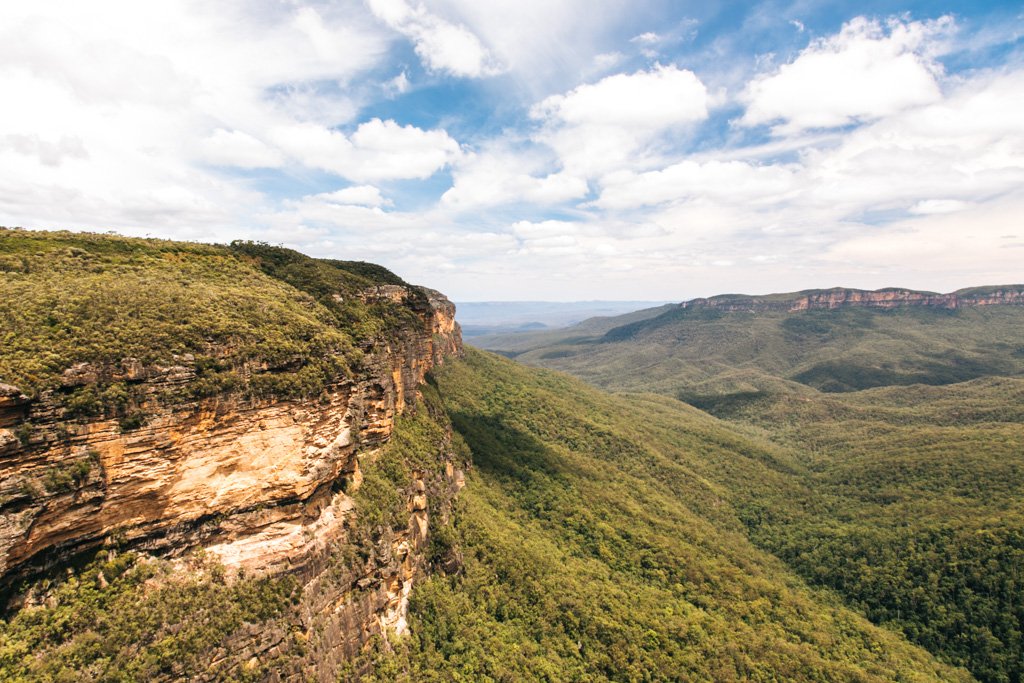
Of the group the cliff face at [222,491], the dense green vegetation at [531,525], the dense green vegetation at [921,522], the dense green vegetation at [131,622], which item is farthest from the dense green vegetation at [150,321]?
the dense green vegetation at [921,522]

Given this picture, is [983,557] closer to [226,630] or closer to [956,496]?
[956,496]

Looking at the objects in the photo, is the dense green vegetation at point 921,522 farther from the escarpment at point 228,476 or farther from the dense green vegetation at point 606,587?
the escarpment at point 228,476

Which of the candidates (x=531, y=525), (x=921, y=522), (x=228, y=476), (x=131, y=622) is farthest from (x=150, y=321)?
(x=921, y=522)

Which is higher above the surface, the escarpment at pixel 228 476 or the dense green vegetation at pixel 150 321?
the dense green vegetation at pixel 150 321

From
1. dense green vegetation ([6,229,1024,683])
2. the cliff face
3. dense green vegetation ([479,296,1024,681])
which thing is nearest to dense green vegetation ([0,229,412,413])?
dense green vegetation ([6,229,1024,683])

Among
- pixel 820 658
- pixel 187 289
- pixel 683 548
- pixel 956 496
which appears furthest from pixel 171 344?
pixel 956 496

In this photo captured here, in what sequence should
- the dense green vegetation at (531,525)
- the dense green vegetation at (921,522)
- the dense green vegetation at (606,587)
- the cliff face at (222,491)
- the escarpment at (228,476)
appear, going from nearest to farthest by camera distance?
the cliff face at (222,491) < the escarpment at (228,476) < the dense green vegetation at (531,525) < the dense green vegetation at (606,587) < the dense green vegetation at (921,522)

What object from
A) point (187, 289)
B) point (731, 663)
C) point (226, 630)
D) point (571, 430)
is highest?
point (187, 289)

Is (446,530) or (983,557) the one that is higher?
(446,530)
